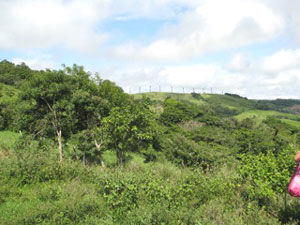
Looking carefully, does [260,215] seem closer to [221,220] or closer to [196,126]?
[221,220]

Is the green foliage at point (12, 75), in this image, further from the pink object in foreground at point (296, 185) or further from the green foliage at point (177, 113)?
the pink object in foreground at point (296, 185)

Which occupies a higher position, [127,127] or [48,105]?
[48,105]

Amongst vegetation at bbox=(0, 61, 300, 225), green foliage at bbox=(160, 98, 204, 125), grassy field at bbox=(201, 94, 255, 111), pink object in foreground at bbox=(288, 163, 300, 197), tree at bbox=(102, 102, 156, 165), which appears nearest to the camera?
pink object in foreground at bbox=(288, 163, 300, 197)

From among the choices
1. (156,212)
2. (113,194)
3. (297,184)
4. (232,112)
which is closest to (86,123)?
(113,194)

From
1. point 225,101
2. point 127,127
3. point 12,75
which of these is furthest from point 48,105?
point 225,101

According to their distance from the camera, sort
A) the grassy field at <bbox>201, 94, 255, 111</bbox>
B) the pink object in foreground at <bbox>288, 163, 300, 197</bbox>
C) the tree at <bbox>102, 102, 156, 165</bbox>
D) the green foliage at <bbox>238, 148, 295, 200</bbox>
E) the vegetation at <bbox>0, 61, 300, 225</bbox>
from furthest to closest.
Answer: the grassy field at <bbox>201, 94, 255, 111</bbox> < the tree at <bbox>102, 102, 156, 165</bbox> < the green foliage at <bbox>238, 148, 295, 200</bbox> < the vegetation at <bbox>0, 61, 300, 225</bbox> < the pink object in foreground at <bbox>288, 163, 300, 197</bbox>

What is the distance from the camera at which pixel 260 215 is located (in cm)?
505

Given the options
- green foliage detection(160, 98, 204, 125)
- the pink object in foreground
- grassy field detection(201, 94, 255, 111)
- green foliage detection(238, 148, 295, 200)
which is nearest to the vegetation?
green foliage detection(238, 148, 295, 200)

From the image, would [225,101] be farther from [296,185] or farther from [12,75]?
[296,185]

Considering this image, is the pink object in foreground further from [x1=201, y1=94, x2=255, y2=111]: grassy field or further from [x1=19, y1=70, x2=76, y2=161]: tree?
[x1=201, y1=94, x2=255, y2=111]: grassy field

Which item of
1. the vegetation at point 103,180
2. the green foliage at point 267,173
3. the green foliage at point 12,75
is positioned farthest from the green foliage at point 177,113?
the green foliage at point 267,173

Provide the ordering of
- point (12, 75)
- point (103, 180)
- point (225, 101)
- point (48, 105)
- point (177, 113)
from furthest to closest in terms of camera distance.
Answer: point (225, 101) → point (177, 113) → point (12, 75) → point (48, 105) → point (103, 180)

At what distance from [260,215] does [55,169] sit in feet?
22.6

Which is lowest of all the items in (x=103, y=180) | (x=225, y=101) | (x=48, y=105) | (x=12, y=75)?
(x=103, y=180)
